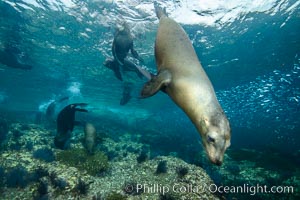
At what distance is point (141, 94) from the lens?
2902 mm

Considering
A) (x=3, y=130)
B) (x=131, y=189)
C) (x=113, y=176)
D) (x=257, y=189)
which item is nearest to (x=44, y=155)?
(x=113, y=176)

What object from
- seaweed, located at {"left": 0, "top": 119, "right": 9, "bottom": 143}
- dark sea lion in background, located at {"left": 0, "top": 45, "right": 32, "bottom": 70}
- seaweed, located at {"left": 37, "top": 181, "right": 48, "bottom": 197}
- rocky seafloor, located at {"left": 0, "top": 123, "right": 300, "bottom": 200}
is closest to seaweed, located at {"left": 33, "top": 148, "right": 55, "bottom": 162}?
rocky seafloor, located at {"left": 0, "top": 123, "right": 300, "bottom": 200}

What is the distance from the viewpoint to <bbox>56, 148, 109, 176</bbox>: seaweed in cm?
1077

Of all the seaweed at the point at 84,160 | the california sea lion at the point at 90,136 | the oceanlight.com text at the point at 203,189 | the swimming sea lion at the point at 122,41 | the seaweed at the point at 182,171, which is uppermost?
the swimming sea lion at the point at 122,41

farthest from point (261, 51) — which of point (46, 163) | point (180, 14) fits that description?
point (46, 163)

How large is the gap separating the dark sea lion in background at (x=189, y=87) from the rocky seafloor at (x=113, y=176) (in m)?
6.46

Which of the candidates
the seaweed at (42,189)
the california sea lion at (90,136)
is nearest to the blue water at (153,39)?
the california sea lion at (90,136)

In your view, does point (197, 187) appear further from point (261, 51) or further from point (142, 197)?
point (261, 51)

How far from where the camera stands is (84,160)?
37.6 ft

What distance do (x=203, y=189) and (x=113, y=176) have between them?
410 cm

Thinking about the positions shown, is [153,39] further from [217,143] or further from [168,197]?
[217,143]

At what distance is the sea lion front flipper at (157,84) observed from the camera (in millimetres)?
2729

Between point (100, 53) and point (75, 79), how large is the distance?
11.8 meters

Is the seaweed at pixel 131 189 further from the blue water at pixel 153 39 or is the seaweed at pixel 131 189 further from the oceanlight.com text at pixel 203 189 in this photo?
the blue water at pixel 153 39
